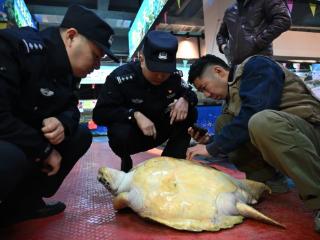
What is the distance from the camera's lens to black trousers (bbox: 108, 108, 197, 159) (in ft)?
6.04

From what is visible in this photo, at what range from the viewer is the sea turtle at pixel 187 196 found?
1154 mm

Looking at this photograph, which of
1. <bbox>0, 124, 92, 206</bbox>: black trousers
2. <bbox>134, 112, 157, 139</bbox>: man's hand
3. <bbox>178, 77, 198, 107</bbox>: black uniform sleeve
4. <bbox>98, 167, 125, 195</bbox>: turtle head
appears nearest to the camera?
<bbox>0, 124, 92, 206</bbox>: black trousers

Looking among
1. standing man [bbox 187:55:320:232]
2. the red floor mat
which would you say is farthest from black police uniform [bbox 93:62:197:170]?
the red floor mat

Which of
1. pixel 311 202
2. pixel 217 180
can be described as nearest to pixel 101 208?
pixel 217 180

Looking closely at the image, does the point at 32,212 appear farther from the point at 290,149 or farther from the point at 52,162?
the point at 290,149

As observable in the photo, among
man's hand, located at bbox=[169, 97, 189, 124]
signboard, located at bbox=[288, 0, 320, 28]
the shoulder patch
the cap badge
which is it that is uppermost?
signboard, located at bbox=[288, 0, 320, 28]

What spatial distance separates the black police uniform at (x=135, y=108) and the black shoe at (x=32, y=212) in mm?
558

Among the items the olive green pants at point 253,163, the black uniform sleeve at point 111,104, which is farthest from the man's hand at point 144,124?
the olive green pants at point 253,163

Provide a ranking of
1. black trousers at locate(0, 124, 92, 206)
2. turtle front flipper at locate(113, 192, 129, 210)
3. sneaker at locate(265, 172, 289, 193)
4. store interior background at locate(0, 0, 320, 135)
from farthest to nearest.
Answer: store interior background at locate(0, 0, 320, 135) < sneaker at locate(265, 172, 289, 193) < turtle front flipper at locate(113, 192, 129, 210) < black trousers at locate(0, 124, 92, 206)

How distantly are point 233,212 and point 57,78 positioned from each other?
2.69 feet

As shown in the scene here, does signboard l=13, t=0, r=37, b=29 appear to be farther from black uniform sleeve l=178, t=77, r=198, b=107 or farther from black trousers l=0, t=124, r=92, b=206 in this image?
black trousers l=0, t=124, r=92, b=206

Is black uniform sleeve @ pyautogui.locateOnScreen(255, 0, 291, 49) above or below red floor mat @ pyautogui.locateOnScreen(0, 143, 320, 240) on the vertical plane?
above

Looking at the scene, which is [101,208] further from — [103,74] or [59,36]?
[103,74]

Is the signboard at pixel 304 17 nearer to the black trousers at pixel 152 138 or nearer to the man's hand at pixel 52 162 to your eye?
the black trousers at pixel 152 138
